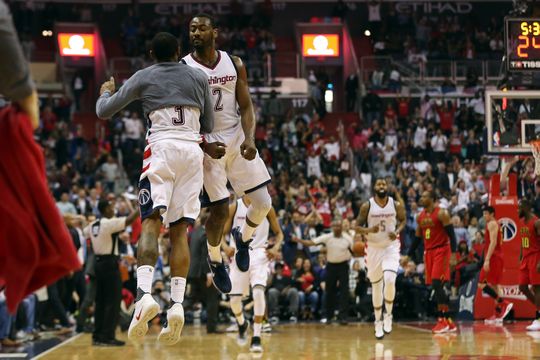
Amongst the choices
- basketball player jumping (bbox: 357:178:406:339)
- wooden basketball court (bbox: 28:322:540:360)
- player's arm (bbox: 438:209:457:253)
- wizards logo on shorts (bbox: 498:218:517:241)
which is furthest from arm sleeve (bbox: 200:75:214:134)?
wizards logo on shorts (bbox: 498:218:517:241)

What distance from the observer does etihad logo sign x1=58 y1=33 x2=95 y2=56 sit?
119 ft

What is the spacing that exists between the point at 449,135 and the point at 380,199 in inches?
560

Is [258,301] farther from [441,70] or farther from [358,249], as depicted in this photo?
[441,70]

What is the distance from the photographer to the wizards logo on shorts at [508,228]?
1992 centimetres

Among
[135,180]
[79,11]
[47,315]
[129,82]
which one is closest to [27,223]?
[129,82]

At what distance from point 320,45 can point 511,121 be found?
19.6 m

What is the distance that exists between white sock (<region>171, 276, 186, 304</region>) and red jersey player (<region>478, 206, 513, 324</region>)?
11.9 meters

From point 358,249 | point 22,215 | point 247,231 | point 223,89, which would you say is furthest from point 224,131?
point 358,249

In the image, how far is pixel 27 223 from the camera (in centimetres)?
451

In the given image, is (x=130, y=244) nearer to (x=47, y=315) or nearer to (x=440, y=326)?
(x=47, y=315)

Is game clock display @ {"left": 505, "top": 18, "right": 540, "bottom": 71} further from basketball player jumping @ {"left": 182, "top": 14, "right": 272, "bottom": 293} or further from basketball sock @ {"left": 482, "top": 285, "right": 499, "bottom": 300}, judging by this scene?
basketball player jumping @ {"left": 182, "top": 14, "right": 272, "bottom": 293}

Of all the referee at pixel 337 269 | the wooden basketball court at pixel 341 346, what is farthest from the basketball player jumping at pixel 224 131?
the referee at pixel 337 269

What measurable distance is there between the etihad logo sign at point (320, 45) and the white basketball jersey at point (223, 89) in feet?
95.4

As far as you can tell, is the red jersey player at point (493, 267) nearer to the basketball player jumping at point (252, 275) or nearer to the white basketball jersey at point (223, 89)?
→ the basketball player jumping at point (252, 275)
